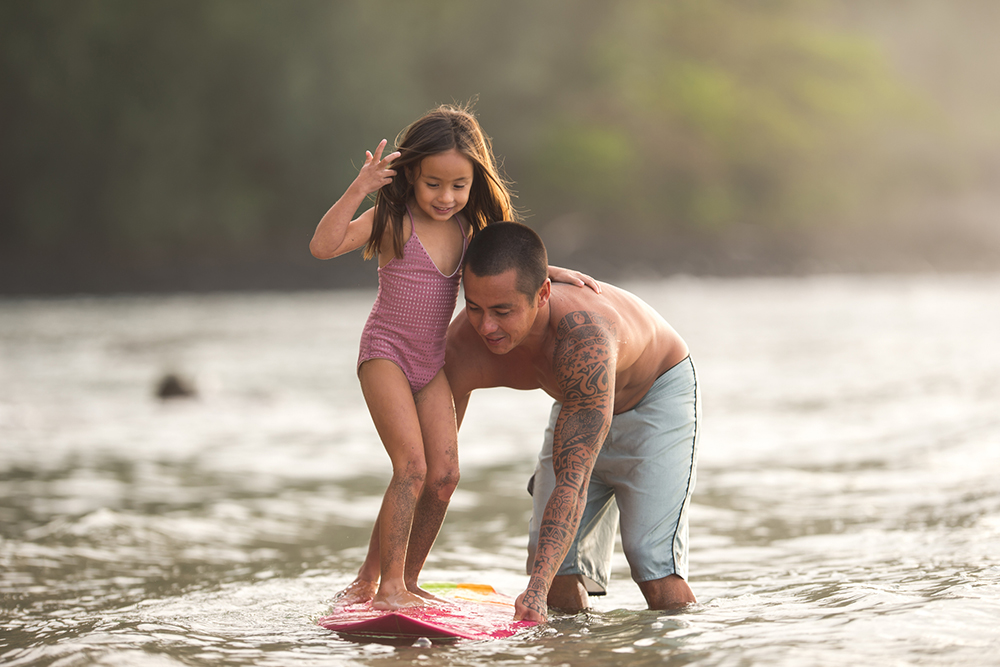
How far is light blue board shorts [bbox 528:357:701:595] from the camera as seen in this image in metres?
4.00

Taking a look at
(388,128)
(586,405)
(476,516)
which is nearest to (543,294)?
(586,405)

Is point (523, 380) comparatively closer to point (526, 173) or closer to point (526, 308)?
point (526, 308)

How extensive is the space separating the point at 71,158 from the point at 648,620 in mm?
38099

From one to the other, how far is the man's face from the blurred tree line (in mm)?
22784

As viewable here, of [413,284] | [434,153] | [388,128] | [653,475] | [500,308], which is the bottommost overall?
[653,475]

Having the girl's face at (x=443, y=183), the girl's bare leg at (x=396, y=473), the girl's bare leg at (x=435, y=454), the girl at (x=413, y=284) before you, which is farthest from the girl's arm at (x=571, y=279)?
the girl's bare leg at (x=396, y=473)

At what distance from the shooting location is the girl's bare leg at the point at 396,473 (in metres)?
3.81

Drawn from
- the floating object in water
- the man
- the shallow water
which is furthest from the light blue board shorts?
the floating object in water

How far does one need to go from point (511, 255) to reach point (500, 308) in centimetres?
19

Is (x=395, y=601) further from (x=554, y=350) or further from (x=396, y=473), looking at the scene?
(x=554, y=350)

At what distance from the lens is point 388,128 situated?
41750 millimetres

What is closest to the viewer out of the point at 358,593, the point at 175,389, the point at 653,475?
the point at 653,475

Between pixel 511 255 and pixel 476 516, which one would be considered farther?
pixel 476 516

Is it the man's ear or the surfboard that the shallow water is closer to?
the surfboard
